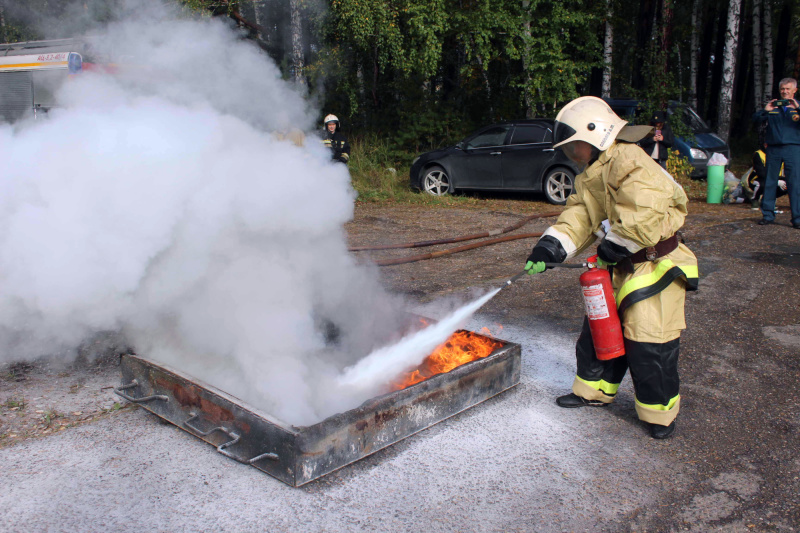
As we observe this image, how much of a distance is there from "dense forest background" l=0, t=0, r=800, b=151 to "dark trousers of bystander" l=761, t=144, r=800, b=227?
566 centimetres

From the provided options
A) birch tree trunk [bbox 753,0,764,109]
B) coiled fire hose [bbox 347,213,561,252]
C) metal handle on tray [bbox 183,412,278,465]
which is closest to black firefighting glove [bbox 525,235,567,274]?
metal handle on tray [bbox 183,412,278,465]

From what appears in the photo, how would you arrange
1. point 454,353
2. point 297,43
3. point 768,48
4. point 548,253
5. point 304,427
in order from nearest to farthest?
point 304,427
point 548,253
point 454,353
point 297,43
point 768,48

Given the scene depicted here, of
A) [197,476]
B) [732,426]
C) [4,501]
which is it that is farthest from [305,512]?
[732,426]

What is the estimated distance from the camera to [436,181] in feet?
42.9

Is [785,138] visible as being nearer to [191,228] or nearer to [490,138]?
[490,138]

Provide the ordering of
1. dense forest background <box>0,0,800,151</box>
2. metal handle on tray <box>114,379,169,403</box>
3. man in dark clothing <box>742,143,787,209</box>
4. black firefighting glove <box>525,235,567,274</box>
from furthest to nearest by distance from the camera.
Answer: man in dark clothing <box>742,143,787,209</box>, dense forest background <box>0,0,800,151</box>, black firefighting glove <box>525,235,567,274</box>, metal handle on tray <box>114,379,169,403</box>

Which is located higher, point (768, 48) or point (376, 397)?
point (768, 48)

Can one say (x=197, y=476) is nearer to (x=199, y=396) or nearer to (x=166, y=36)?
(x=199, y=396)

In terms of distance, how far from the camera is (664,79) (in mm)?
14016

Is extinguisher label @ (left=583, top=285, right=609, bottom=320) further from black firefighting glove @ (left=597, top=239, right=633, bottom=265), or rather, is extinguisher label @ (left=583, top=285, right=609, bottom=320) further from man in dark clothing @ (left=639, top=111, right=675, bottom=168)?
Result: man in dark clothing @ (left=639, top=111, right=675, bottom=168)

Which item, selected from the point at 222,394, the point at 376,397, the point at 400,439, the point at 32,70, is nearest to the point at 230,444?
the point at 222,394

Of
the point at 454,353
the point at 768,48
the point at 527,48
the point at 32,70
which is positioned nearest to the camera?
the point at 454,353

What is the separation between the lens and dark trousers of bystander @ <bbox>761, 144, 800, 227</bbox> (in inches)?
330

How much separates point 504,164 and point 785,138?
484 cm
